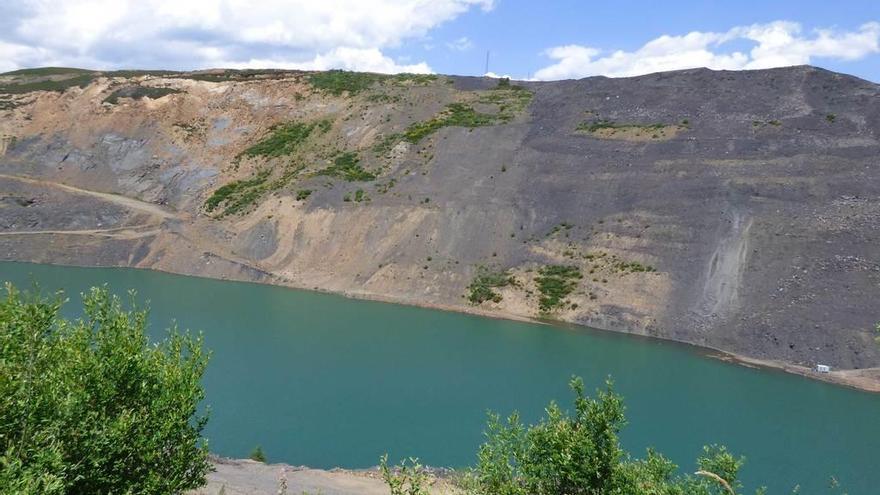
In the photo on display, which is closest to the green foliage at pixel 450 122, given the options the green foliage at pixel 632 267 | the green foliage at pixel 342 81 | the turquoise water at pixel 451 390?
the green foliage at pixel 342 81

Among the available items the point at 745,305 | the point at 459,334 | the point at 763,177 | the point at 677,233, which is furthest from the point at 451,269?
the point at 763,177

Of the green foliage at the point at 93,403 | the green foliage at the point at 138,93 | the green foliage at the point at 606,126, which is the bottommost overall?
the green foliage at the point at 93,403

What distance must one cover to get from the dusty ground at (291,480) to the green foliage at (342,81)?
6404 cm

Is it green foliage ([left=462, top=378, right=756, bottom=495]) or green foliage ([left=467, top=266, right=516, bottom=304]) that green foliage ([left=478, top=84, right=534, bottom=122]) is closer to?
green foliage ([left=467, top=266, right=516, bottom=304])

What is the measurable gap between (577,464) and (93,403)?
866 centimetres

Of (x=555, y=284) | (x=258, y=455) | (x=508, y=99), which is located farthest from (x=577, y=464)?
(x=508, y=99)

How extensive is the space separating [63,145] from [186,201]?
16.8 m

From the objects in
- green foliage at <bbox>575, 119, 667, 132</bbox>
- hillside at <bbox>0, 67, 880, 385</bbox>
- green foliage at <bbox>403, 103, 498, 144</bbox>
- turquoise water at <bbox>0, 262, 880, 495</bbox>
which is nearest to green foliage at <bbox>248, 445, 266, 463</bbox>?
turquoise water at <bbox>0, 262, 880, 495</bbox>

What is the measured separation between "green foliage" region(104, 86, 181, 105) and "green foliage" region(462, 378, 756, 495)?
→ 7888 centimetres

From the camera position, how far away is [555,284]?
52.7 m

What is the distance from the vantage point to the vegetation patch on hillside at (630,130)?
2442 inches

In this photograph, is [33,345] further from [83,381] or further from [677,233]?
[677,233]

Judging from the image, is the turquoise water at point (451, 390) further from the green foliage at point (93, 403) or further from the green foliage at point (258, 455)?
the green foliage at point (93, 403)

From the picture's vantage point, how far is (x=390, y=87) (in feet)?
266
